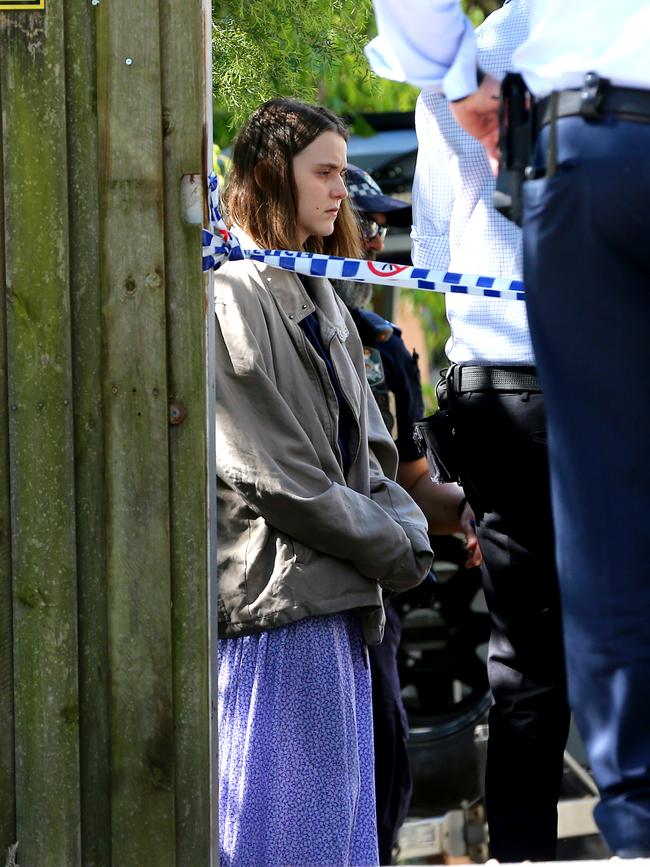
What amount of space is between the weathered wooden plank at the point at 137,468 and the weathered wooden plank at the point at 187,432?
0.02 meters

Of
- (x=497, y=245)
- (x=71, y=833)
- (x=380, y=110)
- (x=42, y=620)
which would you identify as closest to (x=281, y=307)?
(x=497, y=245)

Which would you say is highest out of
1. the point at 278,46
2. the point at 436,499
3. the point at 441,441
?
the point at 278,46

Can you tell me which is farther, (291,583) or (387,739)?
(387,739)

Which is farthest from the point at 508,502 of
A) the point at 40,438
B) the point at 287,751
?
the point at 40,438

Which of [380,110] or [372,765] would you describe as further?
[380,110]

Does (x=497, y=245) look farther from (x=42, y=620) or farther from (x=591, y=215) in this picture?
(x=42, y=620)

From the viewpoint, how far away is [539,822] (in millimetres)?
3512

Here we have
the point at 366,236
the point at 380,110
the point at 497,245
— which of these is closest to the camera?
the point at 497,245

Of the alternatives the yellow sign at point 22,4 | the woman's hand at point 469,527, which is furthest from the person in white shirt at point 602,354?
the woman's hand at point 469,527

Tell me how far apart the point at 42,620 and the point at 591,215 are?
4.50ft

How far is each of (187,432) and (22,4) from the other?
2.96 ft

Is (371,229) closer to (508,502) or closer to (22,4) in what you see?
Answer: (508,502)

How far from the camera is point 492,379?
3.50 meters

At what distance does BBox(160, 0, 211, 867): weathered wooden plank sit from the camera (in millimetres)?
2934
